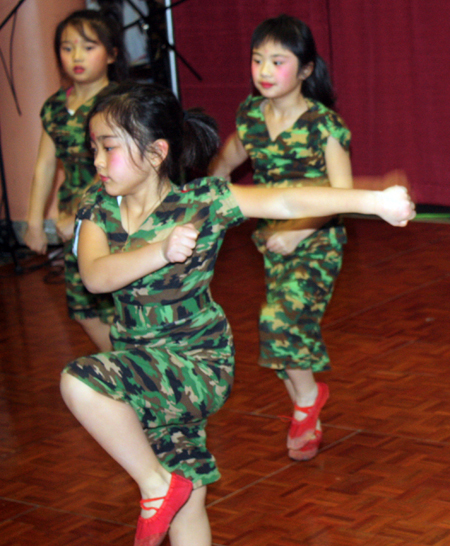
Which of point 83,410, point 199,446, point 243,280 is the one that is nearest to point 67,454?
point 199,446

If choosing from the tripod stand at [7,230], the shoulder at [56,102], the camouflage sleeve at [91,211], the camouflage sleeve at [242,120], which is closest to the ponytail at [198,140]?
the camouflage sleeve at [91,211]

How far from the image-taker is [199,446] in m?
1.98

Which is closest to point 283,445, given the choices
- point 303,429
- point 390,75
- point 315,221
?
point 303,429

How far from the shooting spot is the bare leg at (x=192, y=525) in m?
1.91

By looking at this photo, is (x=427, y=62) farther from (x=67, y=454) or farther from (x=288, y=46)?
(x=67, y=454)

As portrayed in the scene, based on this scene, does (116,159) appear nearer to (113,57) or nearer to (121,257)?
(121,257)

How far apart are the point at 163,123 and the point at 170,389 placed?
1.93 ft

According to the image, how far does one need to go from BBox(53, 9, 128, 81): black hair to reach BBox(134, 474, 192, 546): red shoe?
1844 millimetres

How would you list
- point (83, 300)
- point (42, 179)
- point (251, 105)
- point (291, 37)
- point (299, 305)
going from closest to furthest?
point (299, 305) < point (291, 37) < point (251, 105) < point (83, 300) < point (42, 179)

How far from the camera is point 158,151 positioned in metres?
1.92

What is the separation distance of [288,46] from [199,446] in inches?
51.7

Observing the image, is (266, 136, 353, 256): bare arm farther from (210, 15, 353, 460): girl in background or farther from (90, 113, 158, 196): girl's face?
(90, 113, 158, 196): girl's face

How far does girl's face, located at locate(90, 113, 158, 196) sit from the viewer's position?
187 centimetres

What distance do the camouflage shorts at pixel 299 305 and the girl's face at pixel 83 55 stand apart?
3.32 ft
